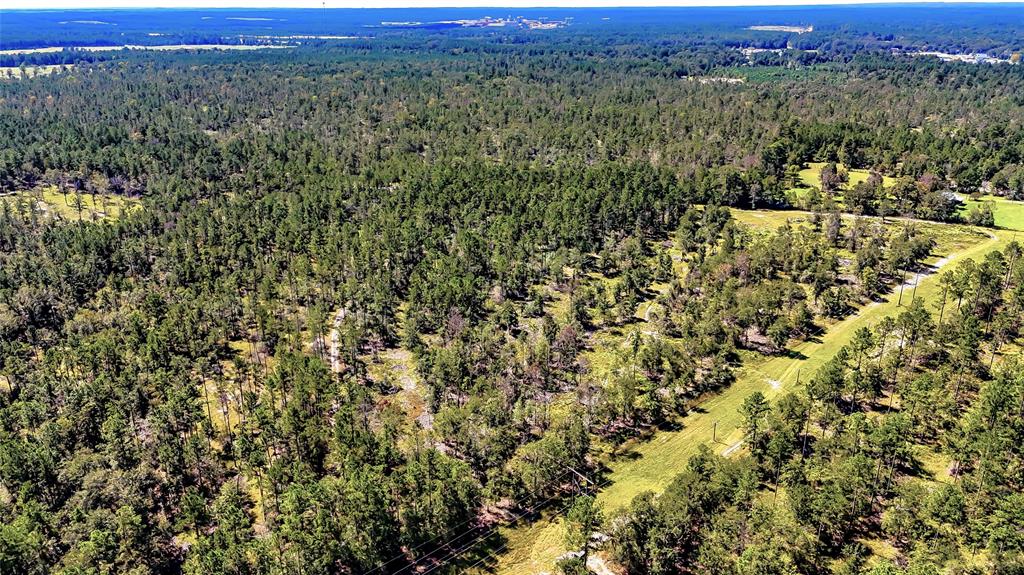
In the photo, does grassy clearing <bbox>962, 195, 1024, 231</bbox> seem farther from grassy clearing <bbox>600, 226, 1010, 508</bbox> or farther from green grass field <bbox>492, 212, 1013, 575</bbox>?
grassy clearing <bbox>600, 226, 1010, 508</bbox>

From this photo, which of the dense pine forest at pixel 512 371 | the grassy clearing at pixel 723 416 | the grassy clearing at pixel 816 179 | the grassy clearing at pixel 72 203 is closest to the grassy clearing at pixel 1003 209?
the dense pine forest at pixel 512 371

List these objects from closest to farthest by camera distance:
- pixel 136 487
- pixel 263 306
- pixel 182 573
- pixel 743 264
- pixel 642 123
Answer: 1. pixel 182 573
2. pixel 136 487
3. pixel 263 306
4. pixel 743 264
5. pixel 642 123

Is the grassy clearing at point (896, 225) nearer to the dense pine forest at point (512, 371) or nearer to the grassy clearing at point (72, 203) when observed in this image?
the dense pine forest at point (512, 371)

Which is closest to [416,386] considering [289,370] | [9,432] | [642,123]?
[289,370]

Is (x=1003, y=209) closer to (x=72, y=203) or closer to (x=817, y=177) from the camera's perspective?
(x=817, y=177)

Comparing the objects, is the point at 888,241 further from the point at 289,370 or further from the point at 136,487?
the point at 136,487

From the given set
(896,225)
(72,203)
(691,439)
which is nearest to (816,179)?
(896,225)
